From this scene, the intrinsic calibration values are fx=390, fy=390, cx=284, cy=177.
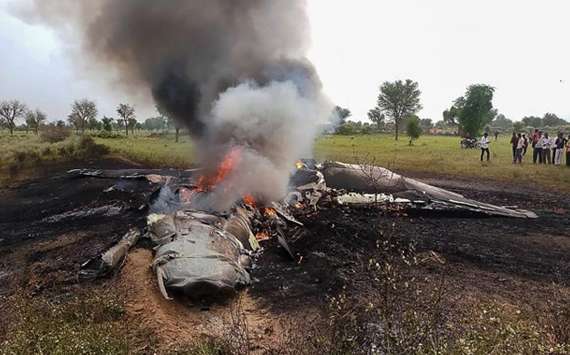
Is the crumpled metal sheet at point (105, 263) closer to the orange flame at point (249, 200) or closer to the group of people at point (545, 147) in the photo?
the orange flame at point (249, 200)

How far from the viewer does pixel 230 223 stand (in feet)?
28.2

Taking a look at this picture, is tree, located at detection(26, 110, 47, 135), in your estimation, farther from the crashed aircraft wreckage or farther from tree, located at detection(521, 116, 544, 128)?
tree, located at detection(521, 116, 544, 128)

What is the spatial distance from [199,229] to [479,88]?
44005mm

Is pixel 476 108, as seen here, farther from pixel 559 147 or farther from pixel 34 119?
pixel 34 119

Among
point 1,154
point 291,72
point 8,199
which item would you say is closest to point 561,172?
point 291,72

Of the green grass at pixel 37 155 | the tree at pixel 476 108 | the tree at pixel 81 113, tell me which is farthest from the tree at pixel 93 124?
the tree at pixel 476 108

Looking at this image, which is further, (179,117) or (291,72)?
(179,117)

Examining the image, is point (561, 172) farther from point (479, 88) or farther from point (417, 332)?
point (479, 88)

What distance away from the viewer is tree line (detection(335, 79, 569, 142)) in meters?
42.9

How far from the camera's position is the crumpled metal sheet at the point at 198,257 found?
6.24 meters

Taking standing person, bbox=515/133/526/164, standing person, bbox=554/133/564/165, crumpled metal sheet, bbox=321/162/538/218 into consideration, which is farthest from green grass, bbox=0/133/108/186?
standing person, bbox=554/133/564/165

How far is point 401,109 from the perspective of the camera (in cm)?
5975

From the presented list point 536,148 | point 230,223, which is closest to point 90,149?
point 230,223

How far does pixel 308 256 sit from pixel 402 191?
5906 millimetres
